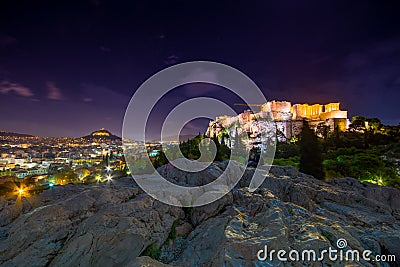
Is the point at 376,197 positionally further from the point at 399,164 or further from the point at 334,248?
the point at 399,164

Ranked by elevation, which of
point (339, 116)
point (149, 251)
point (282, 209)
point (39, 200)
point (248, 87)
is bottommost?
point (149, 251)

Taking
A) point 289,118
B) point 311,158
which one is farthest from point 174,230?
point 289,118

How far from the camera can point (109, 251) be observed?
15.6 feet

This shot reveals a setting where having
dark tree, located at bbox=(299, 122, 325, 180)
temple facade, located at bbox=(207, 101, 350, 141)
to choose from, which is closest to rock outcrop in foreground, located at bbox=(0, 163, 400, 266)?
dark tree, located at bbox=(299, 122, 325, 180)

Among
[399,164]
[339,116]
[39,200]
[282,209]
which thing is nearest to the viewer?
[282,209]

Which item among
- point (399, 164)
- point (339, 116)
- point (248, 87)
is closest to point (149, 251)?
point (248, 87)

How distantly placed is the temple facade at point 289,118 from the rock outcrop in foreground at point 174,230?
5527 centimetres

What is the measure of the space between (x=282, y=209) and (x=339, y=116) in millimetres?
80204

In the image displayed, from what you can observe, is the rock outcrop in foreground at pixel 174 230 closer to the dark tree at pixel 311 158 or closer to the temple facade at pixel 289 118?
the dark tree at pixel 311 158

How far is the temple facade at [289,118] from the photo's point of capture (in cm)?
6719

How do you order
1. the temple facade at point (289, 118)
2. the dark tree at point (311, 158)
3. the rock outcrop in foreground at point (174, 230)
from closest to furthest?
the rock outcrop in foreground at point (174, 230), the dark tree at point (311, 158), the temple facade at point (289, 118)

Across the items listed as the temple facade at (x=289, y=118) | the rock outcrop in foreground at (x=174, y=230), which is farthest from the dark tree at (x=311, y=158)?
the temple facade at (x=289, y=118)

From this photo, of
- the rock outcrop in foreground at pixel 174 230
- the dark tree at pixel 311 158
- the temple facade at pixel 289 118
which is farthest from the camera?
the temple facade at pixel 289 118

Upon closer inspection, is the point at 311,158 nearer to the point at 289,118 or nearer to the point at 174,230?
the point at 174,230
